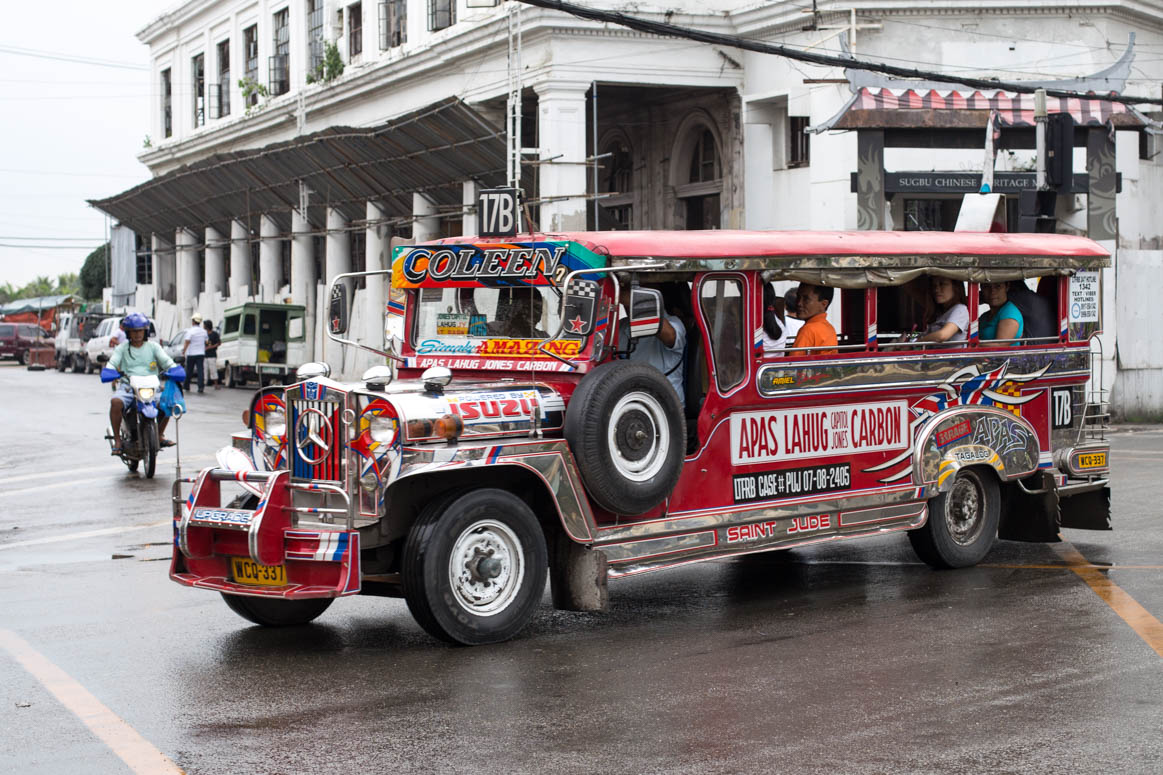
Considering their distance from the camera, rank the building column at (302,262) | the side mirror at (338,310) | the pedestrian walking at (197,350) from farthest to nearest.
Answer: the building column at (302,262) → the pedestrian walking at (197,350) → the side mirror at (338,310)

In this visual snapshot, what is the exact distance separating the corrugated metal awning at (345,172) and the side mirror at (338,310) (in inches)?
831

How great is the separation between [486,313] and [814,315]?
84.9 inches

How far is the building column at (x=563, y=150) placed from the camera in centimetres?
2845

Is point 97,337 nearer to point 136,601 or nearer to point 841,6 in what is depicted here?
point 841,6

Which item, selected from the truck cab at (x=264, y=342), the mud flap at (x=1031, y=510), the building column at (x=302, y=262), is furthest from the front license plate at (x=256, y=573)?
the building column at (x=302, y=262)

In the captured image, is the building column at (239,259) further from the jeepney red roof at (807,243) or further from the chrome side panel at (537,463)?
the chrome side panel at (537,463)

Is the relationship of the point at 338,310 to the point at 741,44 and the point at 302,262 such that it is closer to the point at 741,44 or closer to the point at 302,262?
the point at 741,44

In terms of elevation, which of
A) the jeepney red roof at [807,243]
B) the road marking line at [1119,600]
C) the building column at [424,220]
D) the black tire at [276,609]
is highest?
the building column at [424,220]

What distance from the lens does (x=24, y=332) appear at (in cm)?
6144

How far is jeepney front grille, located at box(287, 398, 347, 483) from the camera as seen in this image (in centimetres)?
784

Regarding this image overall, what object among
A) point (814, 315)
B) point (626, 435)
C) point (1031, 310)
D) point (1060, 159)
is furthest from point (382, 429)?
point (1060, 159)

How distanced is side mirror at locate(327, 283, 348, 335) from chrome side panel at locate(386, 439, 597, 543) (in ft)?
5.71

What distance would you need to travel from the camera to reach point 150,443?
1683 cm

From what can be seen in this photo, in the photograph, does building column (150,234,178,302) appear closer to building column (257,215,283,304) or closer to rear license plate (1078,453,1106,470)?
building column (257,215,283,304)
